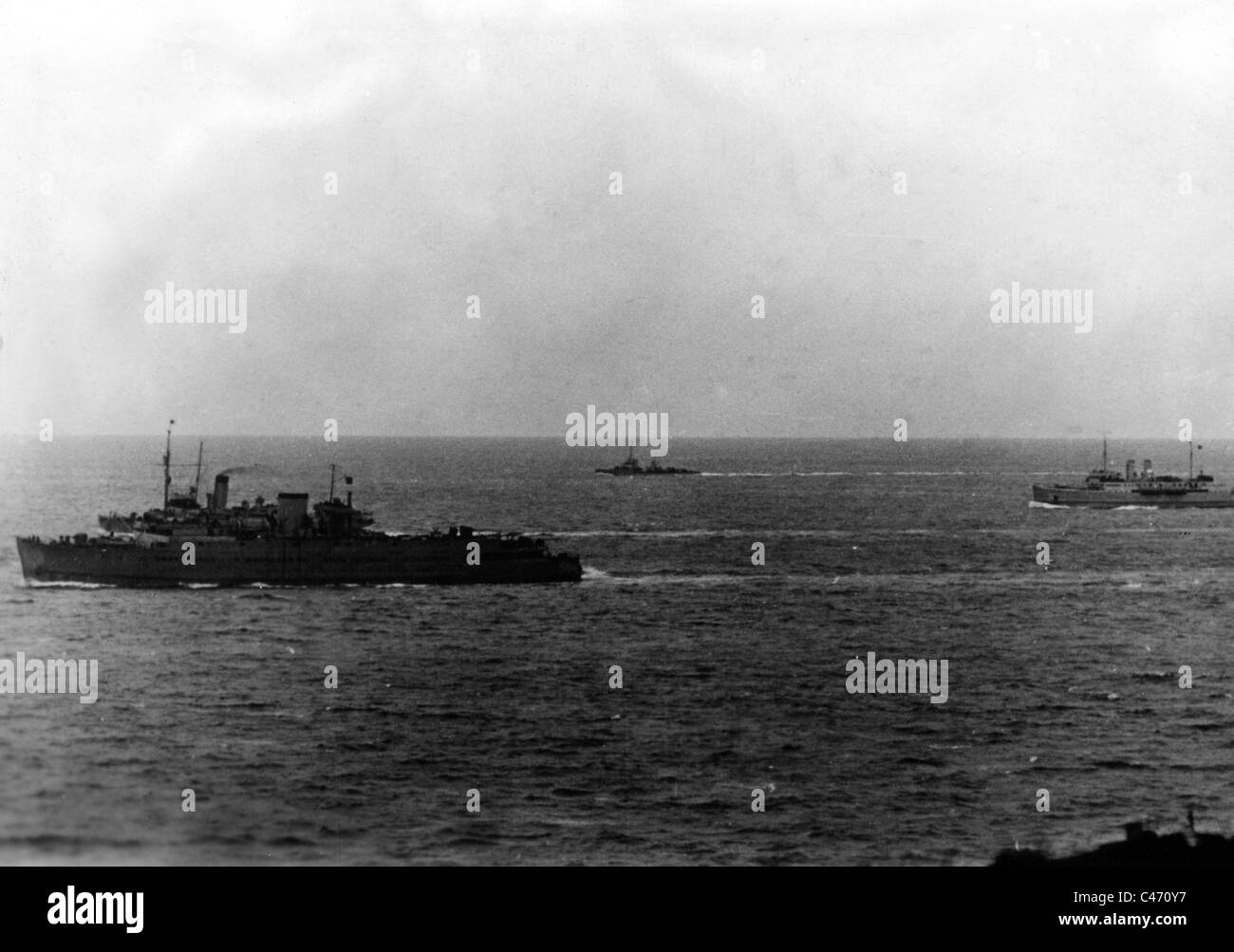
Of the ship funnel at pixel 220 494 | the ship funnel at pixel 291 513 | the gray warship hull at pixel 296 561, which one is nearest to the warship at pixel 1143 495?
the gray warship hull at pixel 296 561

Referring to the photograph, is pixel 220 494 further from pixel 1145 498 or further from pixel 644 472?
pixel 644 472

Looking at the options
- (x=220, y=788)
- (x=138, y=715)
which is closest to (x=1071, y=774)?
(x=220, y=788)

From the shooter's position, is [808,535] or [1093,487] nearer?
[808,535]

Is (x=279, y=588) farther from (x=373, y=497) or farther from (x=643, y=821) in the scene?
(x=373, y=497)

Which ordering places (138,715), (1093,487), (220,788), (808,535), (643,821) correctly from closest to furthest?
(220,788) < (643,821) < (138,715) < (808,535) < (1093,487)

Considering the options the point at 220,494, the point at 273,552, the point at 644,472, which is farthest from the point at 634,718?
the point at 644,472

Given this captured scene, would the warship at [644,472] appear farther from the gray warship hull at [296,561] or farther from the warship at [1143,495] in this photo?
the gray warship hull at [296,561]
